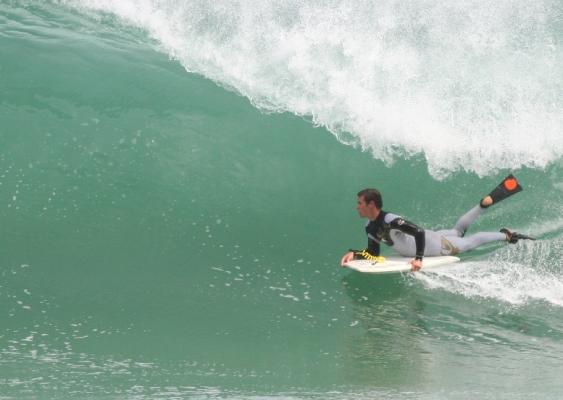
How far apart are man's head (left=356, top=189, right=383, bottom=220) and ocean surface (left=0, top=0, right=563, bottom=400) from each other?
70 cm

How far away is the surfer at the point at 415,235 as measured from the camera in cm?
691

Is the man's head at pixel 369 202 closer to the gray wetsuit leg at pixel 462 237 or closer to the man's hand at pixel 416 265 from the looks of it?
the man's hand at pixel 416 265

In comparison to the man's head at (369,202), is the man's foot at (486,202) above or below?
above

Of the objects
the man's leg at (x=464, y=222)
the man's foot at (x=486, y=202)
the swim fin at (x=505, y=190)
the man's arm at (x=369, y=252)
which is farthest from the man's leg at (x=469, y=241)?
the man's arm at (x=369, y=252)

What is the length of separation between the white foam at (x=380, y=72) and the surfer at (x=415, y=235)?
1288 mm

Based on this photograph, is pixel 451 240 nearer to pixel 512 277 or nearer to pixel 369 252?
pixel 512 277

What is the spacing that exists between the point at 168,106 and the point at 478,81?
4529 mm

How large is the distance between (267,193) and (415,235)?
1.97 metres

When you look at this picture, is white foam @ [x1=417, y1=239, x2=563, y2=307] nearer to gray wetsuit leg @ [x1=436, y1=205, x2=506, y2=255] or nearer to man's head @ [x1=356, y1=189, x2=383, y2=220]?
gray wetsuit leg @ [x1=436, y1=205, x2=506, y2=255]

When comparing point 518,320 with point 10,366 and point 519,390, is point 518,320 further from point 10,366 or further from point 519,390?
point 10,366

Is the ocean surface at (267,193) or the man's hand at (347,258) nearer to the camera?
the ocean surface at (267,193)

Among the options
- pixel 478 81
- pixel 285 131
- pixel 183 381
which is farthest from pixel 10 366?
pixel 478 81

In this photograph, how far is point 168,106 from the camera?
9070 millimetres

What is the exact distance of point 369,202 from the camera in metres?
6.81
